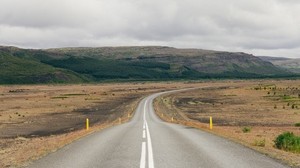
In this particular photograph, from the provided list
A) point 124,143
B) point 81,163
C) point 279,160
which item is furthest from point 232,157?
point 124,143

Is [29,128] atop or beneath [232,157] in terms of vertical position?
beneath

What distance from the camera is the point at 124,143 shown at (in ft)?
69.7

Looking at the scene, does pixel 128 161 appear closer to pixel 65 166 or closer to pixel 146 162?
pixel 146 162

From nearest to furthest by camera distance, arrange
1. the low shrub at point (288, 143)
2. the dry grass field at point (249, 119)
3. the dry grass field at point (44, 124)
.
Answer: the low shrub at point (288, 143) → the dry grass field at point (44, 124) → the dry grass field at point (249, 119)

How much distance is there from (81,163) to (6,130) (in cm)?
3535

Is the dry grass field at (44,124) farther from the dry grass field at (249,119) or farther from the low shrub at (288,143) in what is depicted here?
the low shrub at (288,143)

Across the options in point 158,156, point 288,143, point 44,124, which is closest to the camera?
point 158,156

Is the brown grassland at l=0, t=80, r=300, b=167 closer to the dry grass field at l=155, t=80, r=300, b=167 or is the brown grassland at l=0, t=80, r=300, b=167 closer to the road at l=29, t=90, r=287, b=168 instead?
the dry grass field at l=155, t=80, r=300, b=167

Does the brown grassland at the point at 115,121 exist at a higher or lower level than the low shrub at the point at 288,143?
lower

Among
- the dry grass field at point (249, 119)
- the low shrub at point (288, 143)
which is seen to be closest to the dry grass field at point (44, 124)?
the dry grass field at point (249, 119)

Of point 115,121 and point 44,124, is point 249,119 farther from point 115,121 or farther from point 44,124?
point 44,124

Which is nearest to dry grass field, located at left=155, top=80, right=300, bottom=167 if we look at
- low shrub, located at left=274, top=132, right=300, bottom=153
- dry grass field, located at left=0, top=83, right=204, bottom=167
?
low shrub, located at left=274, top=132, right=300, bottom=153

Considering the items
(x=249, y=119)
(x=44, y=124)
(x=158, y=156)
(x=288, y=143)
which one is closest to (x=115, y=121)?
(x=44, y=124)

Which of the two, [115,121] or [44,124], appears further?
[115,121]
